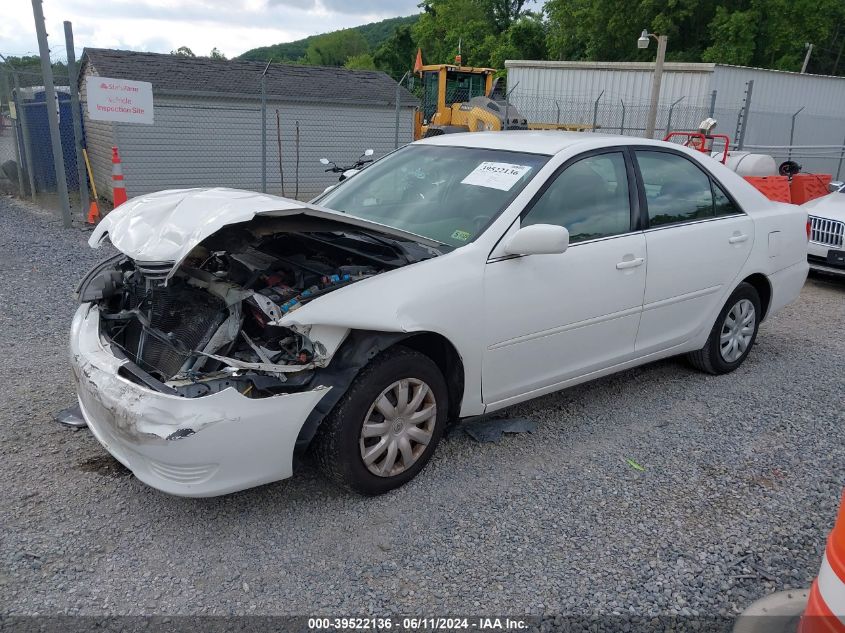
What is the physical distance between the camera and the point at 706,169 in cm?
461

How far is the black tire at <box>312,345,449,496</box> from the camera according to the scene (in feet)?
9.66

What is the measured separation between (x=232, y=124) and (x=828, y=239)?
10469mm

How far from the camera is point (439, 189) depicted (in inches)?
154

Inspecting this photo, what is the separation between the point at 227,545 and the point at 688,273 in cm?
318

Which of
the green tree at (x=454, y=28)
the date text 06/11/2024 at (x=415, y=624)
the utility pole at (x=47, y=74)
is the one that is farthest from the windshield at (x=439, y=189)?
the green tree at (x=454, y=28)

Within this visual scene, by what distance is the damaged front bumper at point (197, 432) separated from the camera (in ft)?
8.65

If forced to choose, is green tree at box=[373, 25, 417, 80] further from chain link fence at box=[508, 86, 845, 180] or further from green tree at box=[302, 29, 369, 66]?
chain link fence at box=[508, 86, 845, 180]

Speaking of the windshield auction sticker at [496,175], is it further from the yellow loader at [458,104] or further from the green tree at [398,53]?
the green tree at [398,53]

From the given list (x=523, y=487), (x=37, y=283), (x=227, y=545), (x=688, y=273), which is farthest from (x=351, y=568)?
(x=37, y=283)

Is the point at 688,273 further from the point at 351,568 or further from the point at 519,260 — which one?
the point at 351,568

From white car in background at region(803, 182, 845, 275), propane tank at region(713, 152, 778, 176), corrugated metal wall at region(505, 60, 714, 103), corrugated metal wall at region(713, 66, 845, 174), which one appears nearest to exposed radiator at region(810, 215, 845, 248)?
white car in background at region(803, 182, 845, 275)

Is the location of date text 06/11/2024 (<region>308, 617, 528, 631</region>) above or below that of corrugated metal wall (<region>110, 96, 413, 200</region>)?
below

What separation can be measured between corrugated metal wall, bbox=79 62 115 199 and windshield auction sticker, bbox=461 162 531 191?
1068 cm

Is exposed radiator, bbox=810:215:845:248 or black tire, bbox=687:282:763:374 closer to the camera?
black tire, bbox=687:282:763:374
